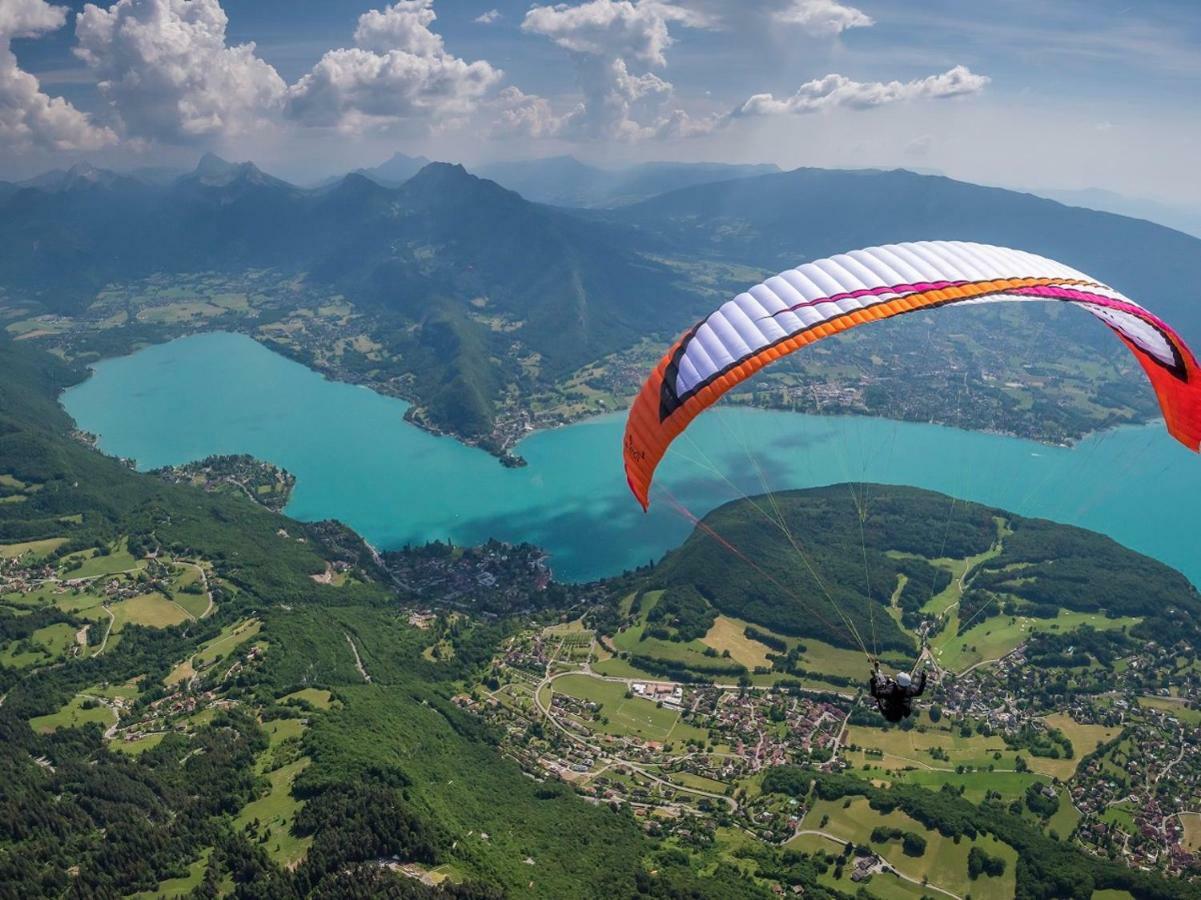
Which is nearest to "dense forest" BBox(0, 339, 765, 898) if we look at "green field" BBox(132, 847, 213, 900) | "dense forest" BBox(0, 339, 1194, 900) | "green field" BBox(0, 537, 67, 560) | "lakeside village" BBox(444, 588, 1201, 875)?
"dense forest" BBox(0, 339, 1194, 900)

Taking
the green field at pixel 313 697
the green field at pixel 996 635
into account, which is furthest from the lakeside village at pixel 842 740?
the green field at pixel 313 697

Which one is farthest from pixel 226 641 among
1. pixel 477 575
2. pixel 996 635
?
pixel 996 635

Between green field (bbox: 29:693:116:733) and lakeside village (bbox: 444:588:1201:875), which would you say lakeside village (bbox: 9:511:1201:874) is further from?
green field (bbox: 29:693:116:733)

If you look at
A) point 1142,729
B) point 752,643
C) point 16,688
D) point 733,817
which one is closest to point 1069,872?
point 733,817

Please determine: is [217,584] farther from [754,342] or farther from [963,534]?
[963,534]

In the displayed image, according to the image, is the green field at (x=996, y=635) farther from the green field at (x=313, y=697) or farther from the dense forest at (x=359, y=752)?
the green field at (x=313, y=697)
